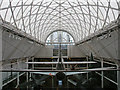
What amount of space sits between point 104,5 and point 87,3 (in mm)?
7693

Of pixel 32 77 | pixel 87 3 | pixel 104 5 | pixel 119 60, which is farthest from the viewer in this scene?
pixel 87 3

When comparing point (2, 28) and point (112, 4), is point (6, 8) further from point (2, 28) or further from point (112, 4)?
point (112, 4)

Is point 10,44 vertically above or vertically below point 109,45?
above

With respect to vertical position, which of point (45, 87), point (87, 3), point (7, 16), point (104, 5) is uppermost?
point (87, 3)

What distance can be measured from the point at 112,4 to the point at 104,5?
9.99 ft

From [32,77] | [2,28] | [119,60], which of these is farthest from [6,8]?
[119,60]

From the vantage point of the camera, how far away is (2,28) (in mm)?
16609

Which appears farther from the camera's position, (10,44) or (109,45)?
(109,45)

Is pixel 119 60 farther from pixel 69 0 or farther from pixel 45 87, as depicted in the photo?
pixel 69 0

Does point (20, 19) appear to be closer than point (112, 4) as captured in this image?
No

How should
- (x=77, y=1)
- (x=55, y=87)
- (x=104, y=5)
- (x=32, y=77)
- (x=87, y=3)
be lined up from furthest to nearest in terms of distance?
(x=77, y=1) < (x=87, y=3) < (x=104, y=5) < (x=32, y=77) < (x=55, y=87)

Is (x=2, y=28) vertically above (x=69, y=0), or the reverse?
(x=69, y=0)

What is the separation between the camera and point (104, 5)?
22.8 m

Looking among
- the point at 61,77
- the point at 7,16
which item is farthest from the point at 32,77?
the point at 7,16
